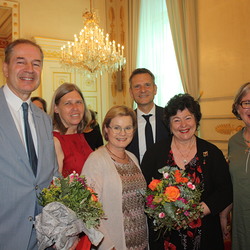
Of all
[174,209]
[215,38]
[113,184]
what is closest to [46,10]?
[215,38]

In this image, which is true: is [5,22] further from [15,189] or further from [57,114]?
[15,189]

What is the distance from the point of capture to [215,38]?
18.2 ft

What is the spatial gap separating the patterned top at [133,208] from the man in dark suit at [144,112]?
0.80m

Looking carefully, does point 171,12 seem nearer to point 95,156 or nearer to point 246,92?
point 246,92

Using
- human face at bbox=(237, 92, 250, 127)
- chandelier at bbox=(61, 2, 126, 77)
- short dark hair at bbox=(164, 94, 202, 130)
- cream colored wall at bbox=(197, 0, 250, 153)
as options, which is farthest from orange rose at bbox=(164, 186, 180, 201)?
chandelier at bbox=(61, 2, 126, 77)

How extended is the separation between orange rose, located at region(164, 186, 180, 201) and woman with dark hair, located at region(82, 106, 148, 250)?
0.35m

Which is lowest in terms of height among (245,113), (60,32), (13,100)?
(245,113)

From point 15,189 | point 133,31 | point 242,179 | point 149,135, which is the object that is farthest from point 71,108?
point 133,31

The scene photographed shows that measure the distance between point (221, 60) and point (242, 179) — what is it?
3.60 m

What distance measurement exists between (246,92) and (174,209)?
134 cm

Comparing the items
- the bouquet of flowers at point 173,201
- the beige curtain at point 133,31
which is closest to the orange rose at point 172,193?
the bouquet of flowers at point 173,201

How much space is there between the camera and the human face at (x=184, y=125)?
8.20ft

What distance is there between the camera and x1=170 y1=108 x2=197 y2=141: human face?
8.20 feet

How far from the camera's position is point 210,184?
2416mm
